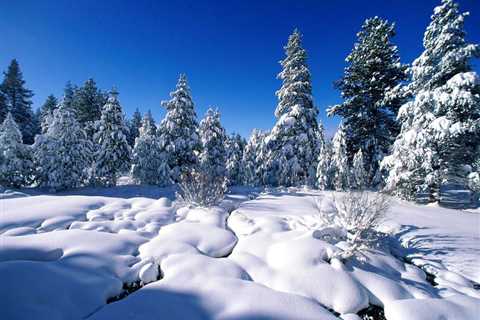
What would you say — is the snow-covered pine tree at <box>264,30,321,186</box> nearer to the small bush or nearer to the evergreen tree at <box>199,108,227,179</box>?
the evergreen tree at <box>199,108,227,179</box>

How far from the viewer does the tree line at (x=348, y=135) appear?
923 centimetres

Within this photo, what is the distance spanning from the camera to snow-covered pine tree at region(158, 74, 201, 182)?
1722 cm

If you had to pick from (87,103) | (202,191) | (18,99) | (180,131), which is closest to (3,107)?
(18,99)

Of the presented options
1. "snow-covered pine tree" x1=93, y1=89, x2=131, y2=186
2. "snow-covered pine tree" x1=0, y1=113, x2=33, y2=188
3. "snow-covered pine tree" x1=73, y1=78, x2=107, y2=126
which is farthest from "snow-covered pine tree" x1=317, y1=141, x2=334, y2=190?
"snow-covered pine tree" x1=73, y1=78, x2=107, y2=126

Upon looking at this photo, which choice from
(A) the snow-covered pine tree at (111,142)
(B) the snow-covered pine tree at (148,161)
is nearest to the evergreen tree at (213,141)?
(B) the snow-covered pine tree at (148,161)

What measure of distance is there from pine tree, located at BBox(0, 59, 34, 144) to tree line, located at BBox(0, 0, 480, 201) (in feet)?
51.4

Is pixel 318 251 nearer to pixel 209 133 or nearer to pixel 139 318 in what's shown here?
pixel 139 318

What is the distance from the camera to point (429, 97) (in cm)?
932

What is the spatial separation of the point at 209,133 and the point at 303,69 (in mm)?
9518

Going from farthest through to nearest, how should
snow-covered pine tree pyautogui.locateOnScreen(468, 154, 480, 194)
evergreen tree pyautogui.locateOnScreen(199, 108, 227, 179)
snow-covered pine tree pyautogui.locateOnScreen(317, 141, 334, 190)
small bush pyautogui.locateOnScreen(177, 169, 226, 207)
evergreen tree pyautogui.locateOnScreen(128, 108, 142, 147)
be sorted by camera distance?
evergreen tree pyautogui.locateOnScreen(128, 108, 142, 147)
evergreen tree pyautogui.locateOnScreen(199, 108, 227, 179)
snow-covered pine tree pyautogui.locateOnScreen(317, 141, 334, 190)
snow-covered pine tree pyautogui.locateOnScreen(468, 154, 480, 194)
small bush pyautogui.locateOnScreen(177, 169, 226, 207)

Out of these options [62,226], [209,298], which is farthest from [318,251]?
[62,226]

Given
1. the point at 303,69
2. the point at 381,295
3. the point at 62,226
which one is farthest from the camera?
the point at 303,69

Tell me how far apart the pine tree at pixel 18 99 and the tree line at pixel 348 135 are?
15.7 metres

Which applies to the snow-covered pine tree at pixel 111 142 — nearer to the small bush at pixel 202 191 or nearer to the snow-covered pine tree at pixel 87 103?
the snow-covered pine tree at pixel 87 103
